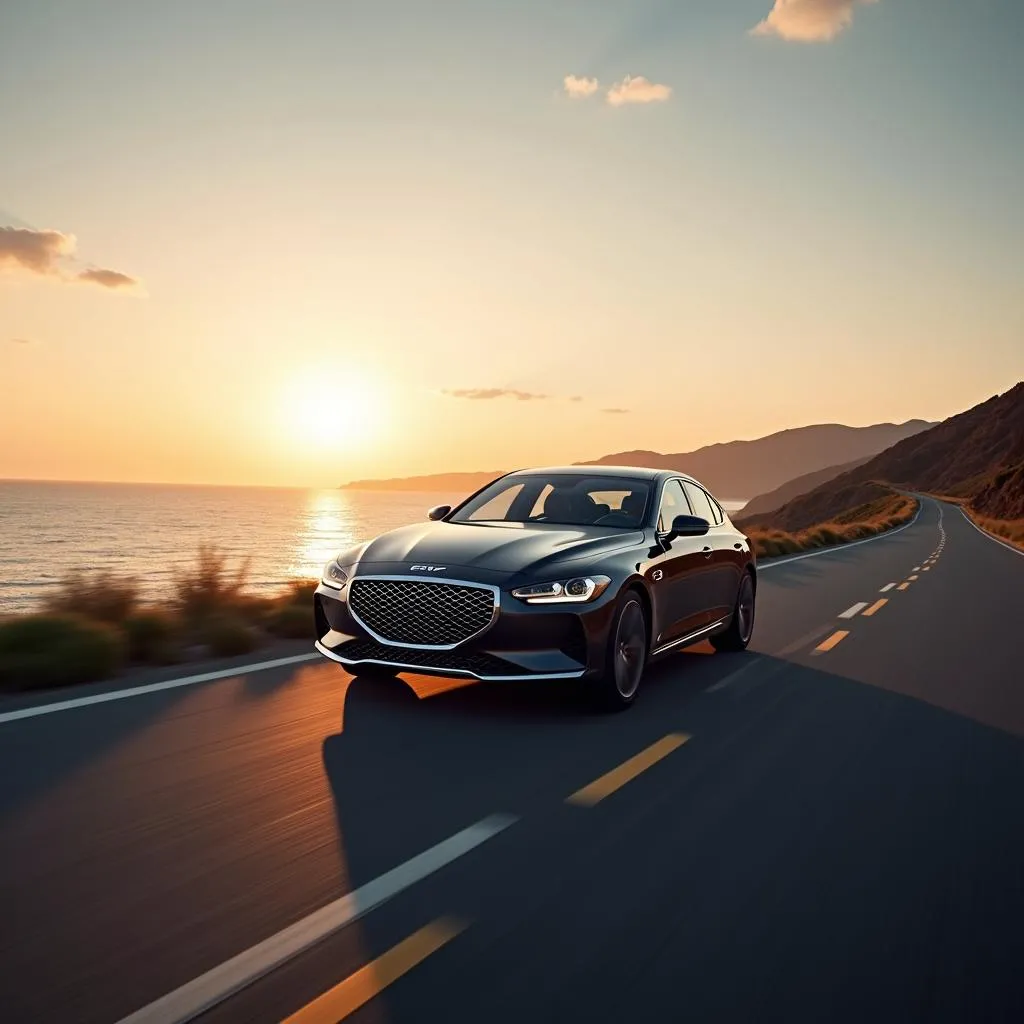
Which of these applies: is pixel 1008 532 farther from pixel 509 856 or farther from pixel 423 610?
pixel 509 856

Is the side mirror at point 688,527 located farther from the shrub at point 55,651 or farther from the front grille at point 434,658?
the shrub at point 55,651

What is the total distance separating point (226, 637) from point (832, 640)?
5819mm

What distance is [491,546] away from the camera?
7.07m

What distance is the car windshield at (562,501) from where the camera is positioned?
8.18m

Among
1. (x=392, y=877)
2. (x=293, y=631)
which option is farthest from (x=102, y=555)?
(x=392, y=877)

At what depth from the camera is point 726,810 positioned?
4.87 metres

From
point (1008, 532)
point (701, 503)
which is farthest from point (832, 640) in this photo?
point (1008, 532)

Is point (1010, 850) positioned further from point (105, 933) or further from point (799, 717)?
point (105, 933)

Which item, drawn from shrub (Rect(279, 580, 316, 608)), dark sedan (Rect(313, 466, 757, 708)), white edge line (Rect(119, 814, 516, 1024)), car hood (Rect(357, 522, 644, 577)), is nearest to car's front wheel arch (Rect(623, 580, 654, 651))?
dark sedan (Rect(313, 466, 757, 708))

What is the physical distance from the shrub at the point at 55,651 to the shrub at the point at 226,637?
0.84 meters

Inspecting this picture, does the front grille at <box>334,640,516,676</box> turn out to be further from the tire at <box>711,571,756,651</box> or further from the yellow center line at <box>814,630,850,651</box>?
the yellow center line at <box>814,630,850,651</box>

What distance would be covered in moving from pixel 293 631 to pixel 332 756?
4.46 m

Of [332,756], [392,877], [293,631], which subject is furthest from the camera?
[293,631]

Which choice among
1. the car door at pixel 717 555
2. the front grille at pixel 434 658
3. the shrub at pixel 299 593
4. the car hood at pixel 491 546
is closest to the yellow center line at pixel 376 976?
the front grille at pixel 434 658
